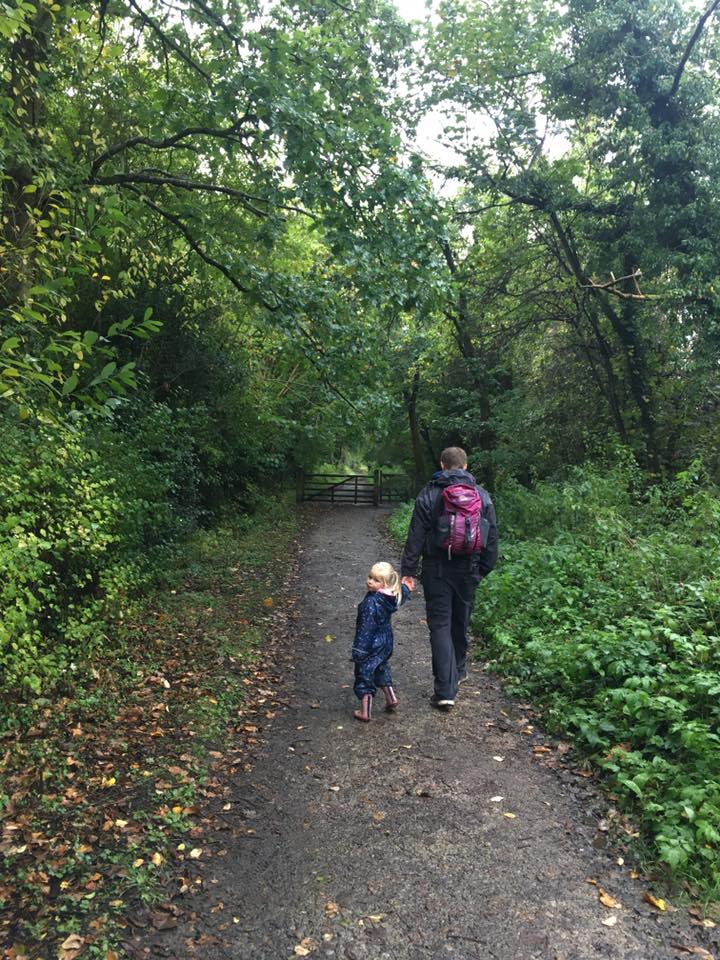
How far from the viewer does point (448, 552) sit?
4996 mm

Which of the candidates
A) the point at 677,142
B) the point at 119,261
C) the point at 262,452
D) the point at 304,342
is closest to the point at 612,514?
the point at 304,342

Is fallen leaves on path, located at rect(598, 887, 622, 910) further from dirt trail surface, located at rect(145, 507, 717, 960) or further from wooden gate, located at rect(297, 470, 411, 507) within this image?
wooden gate, located at rect(297, 470, 411, 507)

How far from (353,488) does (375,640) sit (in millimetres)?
24211

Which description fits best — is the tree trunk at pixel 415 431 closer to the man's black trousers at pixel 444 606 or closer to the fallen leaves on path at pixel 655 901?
the man's black trousers at pixel 444 606

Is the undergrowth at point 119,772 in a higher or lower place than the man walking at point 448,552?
lower

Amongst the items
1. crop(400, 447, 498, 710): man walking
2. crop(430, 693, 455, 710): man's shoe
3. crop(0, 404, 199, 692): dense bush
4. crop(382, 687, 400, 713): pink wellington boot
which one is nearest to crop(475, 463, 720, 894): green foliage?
crop(430, 693, 455, 710): man's shoe

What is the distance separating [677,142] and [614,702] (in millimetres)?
9018

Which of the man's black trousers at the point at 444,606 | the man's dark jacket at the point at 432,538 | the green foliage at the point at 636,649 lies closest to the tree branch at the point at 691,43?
the green foliage at the point at 636,649

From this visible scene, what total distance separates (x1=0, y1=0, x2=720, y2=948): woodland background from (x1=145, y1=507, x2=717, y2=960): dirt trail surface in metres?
0.43

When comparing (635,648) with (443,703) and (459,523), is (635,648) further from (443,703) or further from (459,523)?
(459,523)

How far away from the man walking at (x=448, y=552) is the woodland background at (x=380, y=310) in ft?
3.06

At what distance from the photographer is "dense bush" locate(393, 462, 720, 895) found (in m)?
3.51

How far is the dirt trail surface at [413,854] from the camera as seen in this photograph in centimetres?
269

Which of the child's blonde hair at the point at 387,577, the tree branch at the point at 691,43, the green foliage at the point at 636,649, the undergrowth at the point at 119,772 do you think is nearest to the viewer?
the undergrowth at the point at 119,772
